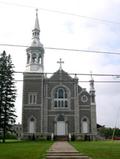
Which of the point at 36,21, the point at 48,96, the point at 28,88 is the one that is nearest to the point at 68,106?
the point at 48,96

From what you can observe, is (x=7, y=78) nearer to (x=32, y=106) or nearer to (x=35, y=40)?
(x=32, y=106)

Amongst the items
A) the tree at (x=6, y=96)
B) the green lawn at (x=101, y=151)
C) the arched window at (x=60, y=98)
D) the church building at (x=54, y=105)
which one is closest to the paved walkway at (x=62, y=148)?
the green lawn at (x=101, y=151)

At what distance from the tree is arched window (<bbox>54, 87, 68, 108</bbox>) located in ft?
30.4

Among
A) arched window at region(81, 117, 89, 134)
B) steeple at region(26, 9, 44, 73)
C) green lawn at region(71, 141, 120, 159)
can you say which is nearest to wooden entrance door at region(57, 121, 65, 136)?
arched window at region(81, 117, 89, 134)

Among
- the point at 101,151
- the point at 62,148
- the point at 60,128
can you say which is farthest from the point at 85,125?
the point at 101,151

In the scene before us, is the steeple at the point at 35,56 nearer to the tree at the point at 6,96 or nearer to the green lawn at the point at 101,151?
the tree at the point at 6,96

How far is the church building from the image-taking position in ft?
172

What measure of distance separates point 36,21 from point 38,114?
1663 cm

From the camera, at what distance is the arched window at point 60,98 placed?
5409cm

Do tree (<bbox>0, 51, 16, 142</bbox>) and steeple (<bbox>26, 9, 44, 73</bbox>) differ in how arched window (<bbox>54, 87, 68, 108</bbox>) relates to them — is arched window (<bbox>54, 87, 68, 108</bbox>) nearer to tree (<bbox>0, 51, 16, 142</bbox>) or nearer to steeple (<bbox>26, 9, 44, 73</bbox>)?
steeple (<bbox>26, 9, 44, 73</bbox>)

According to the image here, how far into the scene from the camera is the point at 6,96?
46156 millimetres

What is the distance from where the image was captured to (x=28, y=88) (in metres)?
53.4

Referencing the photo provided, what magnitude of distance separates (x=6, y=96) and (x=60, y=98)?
37.4 ft

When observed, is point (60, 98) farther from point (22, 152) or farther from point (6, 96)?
point (22, 152)
